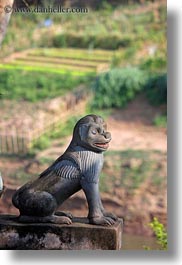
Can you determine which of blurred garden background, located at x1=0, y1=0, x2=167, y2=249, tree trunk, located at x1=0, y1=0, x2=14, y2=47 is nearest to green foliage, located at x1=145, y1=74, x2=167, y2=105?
blurred garden background, located at x1=0, y1=0, x2=167, y2=249

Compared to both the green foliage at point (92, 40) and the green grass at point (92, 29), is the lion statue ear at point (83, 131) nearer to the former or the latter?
the green grass at point (92, 29)

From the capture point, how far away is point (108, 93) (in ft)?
37.9

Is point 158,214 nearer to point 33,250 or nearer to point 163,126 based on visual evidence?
point 163,126

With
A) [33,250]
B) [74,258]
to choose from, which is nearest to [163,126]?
[74,258]

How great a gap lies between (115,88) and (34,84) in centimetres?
124

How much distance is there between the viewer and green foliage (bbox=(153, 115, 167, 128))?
36.0 ft

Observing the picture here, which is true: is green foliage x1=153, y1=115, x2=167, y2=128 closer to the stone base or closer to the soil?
the soil

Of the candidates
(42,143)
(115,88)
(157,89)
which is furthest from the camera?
(115,88)

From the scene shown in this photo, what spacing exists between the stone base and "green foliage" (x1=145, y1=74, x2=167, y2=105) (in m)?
6.44

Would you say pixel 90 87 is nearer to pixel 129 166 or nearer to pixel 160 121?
pixel 160 121

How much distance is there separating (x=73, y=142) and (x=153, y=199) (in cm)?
531

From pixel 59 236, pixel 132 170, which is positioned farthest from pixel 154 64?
pixel 59 236

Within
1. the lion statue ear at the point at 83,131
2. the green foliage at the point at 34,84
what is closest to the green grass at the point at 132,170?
the green foliage at the point at 34,84

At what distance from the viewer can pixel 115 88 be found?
37.8ft
